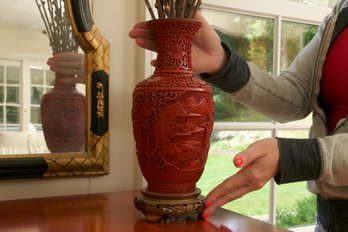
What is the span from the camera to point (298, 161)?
27.1 inches

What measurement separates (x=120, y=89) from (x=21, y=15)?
0.98ft

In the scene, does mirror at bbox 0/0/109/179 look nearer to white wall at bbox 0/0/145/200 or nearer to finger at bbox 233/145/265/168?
white wall at bbox 0/0/145/200

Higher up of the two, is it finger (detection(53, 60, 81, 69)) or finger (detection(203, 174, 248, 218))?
finger (detection(53, 60, 81, 69))

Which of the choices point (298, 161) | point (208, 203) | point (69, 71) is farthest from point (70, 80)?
point (298, 161)

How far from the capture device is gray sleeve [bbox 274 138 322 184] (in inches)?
27.0

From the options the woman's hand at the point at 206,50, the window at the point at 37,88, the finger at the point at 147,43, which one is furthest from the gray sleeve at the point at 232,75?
the window at the point at 37,88

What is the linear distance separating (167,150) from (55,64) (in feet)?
1.29

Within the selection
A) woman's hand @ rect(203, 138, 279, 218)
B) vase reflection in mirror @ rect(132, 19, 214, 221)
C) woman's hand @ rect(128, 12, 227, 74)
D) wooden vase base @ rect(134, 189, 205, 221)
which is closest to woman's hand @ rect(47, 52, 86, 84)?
woman's hand @ rect(128, 12, 227, 74)

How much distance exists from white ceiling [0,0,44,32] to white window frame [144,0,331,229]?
0.53 metres

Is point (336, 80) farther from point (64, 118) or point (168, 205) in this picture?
point (64, 118)

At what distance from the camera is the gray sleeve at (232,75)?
36.0 inches

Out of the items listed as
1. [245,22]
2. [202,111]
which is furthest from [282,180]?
[245,22]

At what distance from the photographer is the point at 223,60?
0.92m

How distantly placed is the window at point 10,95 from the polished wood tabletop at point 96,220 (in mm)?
181
